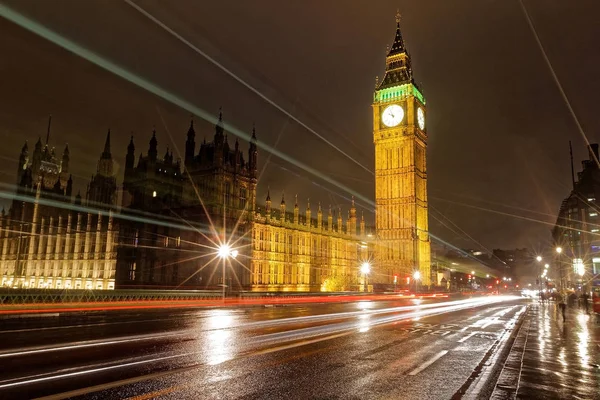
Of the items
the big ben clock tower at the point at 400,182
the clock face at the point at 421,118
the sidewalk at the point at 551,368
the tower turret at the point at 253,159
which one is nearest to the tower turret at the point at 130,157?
the tower turret at the point at 253,159

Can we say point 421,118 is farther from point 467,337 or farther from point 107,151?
point 467,337

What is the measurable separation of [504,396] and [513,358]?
4.97 meters

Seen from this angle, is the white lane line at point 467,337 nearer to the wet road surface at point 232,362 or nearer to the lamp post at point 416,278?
the wet road surface at point 232,362

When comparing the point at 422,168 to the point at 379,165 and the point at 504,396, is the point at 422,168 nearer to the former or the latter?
the point at 379,165

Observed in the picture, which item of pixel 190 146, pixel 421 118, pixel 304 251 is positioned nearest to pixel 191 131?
pixel 190 146

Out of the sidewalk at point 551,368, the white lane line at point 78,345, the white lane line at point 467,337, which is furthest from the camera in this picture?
the white lane line at point 467,337

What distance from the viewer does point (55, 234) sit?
8369 centimetres

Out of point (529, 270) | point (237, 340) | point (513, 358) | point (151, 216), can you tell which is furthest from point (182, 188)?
point (529, 270)

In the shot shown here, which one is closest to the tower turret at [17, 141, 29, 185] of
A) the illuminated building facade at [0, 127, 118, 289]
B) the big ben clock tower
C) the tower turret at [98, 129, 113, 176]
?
the illuminated building facade at [0, 127, 118, 289]

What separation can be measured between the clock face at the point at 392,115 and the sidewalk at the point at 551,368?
82561 millimetres

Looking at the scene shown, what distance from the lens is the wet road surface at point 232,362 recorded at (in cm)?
844

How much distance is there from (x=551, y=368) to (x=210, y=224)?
176ft

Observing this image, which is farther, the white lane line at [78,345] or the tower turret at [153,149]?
the tower turret at [153,149]

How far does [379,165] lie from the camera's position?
326ft
